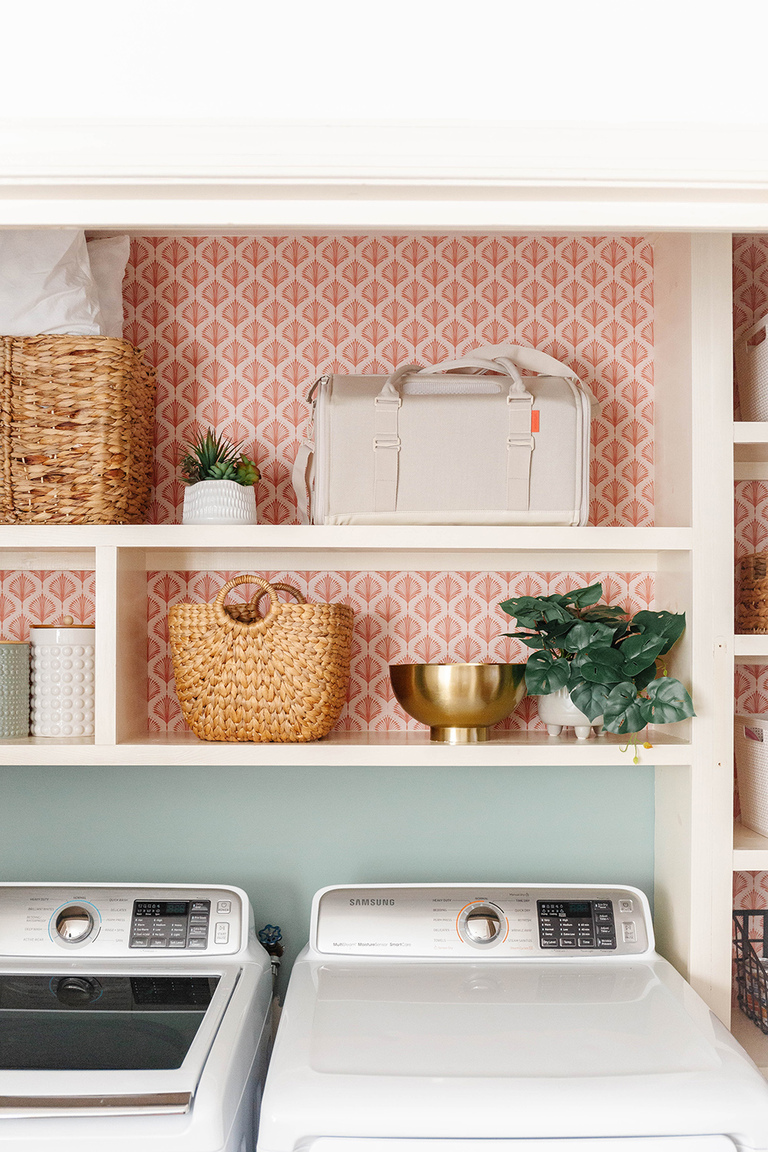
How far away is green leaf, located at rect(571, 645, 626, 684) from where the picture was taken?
1.54 m

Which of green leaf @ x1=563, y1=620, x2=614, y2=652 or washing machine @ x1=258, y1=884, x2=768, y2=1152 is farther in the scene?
green leaf @ x1=563, y1=620, x2=614, y2=652

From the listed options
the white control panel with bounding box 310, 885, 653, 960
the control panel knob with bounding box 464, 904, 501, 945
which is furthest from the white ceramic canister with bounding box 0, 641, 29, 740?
the control panel knob with bounding box 464, 904, 501, 945

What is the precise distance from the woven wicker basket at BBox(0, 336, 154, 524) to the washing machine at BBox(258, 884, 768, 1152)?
2.69ft

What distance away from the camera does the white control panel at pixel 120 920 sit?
157cm

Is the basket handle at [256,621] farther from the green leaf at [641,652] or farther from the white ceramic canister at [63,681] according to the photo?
the green leaf at [641,652]

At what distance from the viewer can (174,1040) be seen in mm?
1274

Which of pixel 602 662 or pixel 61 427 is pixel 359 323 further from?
pixel 602 662

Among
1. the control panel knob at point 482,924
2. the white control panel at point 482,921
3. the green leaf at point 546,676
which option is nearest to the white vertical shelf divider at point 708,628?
the white control panel at point 482,921

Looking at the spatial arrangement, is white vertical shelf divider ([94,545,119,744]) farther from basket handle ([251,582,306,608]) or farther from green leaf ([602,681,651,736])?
green leaf ([602,681,651,736])

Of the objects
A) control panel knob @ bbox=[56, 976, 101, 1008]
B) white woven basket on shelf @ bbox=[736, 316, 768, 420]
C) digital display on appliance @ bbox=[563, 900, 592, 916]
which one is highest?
white woven basket on shelf @ bbox=[736, 316, 768, 420]

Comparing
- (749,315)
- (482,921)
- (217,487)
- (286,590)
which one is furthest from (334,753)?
Answer: (749,315)

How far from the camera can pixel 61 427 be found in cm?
157
